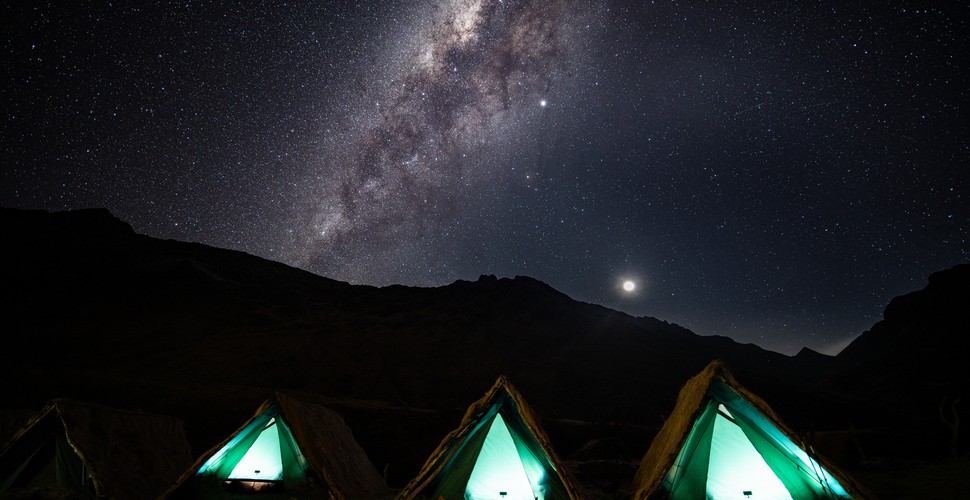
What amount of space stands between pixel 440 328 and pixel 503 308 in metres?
13.0

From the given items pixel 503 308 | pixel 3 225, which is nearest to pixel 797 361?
pixel 503 308

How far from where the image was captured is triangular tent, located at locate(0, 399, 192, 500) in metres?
8.29

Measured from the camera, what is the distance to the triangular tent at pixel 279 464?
7695 mm

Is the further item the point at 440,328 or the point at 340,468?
the point at 440,328

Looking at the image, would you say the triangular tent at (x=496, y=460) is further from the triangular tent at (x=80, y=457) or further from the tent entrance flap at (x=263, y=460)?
the triangular tent at (x=80, y=457)

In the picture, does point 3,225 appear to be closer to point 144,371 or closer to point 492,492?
point 144,371

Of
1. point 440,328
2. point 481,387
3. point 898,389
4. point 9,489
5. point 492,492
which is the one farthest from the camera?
point 440,328

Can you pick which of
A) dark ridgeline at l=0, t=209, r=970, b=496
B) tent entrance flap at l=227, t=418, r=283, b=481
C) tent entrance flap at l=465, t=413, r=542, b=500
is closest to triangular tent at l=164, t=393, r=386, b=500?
tent entrance flap at l=227, t=418, r=283, b=481

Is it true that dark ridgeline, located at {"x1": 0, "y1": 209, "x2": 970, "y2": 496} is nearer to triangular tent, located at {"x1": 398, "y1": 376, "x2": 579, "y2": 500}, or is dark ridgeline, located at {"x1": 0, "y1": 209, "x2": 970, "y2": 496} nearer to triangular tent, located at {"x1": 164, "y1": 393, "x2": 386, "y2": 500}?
triangular tent, located at {"x1": 398, "y1": 376, "x2": 579, "y2": 500}

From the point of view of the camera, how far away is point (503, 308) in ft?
186

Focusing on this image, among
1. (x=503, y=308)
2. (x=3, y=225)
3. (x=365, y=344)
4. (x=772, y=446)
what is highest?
(x=3, y=225)

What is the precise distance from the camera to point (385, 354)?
3784 cm

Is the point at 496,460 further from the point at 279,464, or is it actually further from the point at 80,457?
the point at 80,457

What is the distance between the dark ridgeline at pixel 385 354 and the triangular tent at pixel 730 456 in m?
4.39
